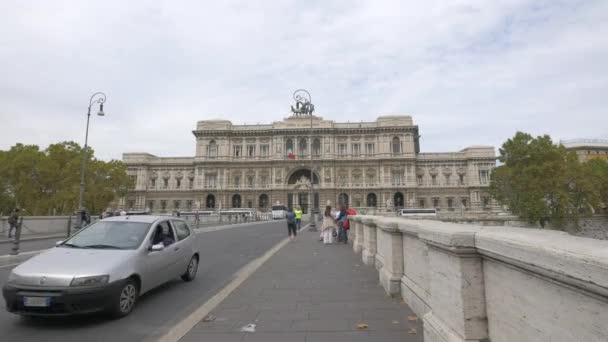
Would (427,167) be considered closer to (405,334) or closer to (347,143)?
(347,143)

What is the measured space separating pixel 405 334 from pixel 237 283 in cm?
381

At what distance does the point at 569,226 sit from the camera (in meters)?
34.7

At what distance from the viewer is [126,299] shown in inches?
200

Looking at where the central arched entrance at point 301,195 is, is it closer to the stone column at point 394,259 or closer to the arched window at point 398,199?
the arched window at point 398,199

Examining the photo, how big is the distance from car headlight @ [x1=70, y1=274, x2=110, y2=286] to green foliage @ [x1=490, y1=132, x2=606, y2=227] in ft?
124

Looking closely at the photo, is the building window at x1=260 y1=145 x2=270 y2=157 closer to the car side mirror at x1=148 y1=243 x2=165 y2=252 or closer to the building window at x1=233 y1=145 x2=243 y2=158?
the building window at x1=233 y1=145 x2=243 y2=158

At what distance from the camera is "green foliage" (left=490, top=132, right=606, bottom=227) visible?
33.6 metres

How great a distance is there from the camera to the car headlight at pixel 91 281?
14.9 ft

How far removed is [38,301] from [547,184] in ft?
132

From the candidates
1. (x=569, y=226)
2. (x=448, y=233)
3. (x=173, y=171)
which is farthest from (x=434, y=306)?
(x=173, y=171)

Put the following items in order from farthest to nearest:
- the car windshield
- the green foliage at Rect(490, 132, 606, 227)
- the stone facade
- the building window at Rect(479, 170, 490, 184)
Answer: the building window at Rect(479, 170, 490, 184)
the stone facade
the green foliage at Rect(490, 132, 606, 227)
the car windshield

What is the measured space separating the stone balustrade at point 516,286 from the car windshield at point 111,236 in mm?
4623

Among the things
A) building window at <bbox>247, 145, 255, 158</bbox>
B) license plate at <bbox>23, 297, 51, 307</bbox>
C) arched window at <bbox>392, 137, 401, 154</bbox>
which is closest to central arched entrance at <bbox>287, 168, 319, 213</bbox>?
building window at <bbox>247, 145, 255, 158</bbox>

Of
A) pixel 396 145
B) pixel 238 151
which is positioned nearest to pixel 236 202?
pixel 238 151
